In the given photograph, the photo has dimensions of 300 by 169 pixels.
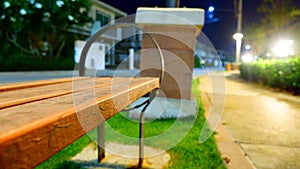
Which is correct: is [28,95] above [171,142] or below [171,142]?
above

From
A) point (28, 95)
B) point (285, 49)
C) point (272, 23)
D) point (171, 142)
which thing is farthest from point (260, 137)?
point (272, 23)

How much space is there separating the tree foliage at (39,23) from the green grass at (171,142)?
10036mm

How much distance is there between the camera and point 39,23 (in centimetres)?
1127

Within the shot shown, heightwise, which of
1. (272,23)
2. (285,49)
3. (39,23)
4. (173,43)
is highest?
(272,23)

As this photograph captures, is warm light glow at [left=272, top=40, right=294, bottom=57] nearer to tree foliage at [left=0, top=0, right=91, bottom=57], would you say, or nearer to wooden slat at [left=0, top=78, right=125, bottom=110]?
tree foliage at [left=0, top=0, right=91, bottom=57]

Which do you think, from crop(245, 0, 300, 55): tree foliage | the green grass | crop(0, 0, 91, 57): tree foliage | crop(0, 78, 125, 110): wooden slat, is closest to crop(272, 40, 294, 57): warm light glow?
crop(245, 0, 300, 55): tree foliage

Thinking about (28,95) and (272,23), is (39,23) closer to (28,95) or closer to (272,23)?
(28,95)

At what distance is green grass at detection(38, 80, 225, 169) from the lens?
5.11 feet

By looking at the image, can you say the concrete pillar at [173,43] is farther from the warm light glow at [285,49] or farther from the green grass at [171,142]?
the warm light glow at [285,49]

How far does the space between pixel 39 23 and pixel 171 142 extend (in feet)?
37.8

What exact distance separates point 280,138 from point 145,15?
74.6 inches

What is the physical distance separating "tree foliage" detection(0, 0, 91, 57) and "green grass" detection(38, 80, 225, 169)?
10036 millimetres

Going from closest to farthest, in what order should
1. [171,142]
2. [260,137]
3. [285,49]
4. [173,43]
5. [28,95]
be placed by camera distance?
[28,95] → [171,142] → [260,137] → [173,43] → [285,49]

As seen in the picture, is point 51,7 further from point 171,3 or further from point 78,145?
point 78,145
